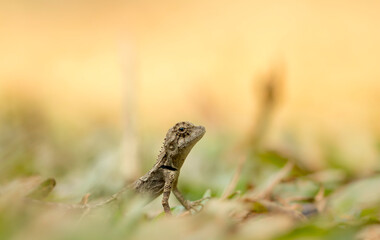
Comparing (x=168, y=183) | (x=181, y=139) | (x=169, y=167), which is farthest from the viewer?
(x=181, y=139)

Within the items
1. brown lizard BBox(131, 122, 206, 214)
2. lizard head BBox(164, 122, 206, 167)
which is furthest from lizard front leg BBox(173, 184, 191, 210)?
lizard head BBox(164, 122, 206, 167)

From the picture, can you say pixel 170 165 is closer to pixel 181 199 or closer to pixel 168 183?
pixel 168 183

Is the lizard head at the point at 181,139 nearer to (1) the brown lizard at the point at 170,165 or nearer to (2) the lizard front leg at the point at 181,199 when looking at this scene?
(1) the brown lizard at the point at 170,165

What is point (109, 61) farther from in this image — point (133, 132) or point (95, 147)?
point (133, 132)

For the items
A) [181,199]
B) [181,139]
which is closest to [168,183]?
[181,199]

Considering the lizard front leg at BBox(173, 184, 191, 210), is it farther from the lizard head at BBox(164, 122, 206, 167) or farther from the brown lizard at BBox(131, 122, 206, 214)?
the lizard head at BBox(164, 122, 206, 167)

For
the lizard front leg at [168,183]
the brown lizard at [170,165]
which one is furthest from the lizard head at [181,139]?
the lizard front leg at [168,183]

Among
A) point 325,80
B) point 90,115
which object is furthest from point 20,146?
point 325,80

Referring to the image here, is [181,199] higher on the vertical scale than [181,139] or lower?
lower
